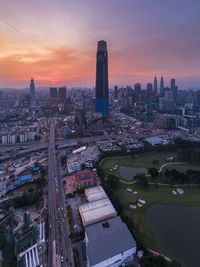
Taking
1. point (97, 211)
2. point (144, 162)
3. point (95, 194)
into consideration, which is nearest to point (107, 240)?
point (97, 211)

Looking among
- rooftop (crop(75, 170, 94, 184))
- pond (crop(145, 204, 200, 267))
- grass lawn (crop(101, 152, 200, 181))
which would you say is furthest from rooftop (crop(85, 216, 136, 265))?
grass lawn (crop(101, 152, 200, 181))

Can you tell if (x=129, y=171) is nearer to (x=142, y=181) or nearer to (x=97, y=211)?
(x=142, y=181)

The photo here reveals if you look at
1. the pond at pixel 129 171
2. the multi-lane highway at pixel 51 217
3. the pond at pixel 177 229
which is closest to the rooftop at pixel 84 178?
the multi-lane highway at pixel 51 217

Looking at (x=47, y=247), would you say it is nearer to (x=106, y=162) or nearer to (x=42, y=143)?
(x=106, y=162)

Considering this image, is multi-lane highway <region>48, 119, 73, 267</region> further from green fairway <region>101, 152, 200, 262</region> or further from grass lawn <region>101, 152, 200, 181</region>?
grass lawn <region>101, 152, 200, 181</region>

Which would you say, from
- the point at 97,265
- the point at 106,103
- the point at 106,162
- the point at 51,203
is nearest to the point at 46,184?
the point at 51,203
